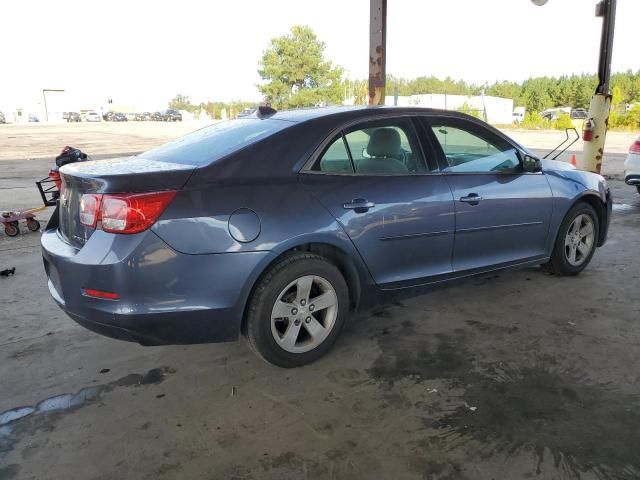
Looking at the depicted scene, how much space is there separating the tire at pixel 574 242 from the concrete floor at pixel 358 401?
58cm

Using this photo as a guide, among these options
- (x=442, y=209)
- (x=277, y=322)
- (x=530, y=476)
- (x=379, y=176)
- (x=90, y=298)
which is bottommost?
(x=530, y=476)

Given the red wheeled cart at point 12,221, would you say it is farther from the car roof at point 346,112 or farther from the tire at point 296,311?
the tire at point 296,311

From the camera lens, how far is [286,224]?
2953 millimetres

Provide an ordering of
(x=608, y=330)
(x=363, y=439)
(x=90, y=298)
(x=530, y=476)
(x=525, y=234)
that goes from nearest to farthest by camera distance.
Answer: (x=530, y=476) → (x=363, y=439) → (x=90, y=298) → (x=608, y=330) → (x=525, y=234)

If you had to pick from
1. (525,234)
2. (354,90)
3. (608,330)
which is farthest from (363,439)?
(354,90)

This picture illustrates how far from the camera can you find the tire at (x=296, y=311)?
9.82 feet

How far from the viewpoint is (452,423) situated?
2.64 metres

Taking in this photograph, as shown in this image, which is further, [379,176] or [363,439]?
[379,176]

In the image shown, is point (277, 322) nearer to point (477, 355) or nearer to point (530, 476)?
point (477, 355)

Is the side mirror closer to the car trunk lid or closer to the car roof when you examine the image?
the car roof

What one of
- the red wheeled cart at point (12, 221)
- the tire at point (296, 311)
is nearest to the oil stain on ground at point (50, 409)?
the tire at point (296, 311)

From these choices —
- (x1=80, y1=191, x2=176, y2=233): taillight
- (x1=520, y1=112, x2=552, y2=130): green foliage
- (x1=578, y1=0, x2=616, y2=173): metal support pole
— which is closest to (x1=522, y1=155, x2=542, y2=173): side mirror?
(x1=80, y1=191, x2=176, y2=233): taillight

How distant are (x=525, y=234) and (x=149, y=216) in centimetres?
302

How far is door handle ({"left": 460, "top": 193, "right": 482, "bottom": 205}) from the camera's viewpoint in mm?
3749
